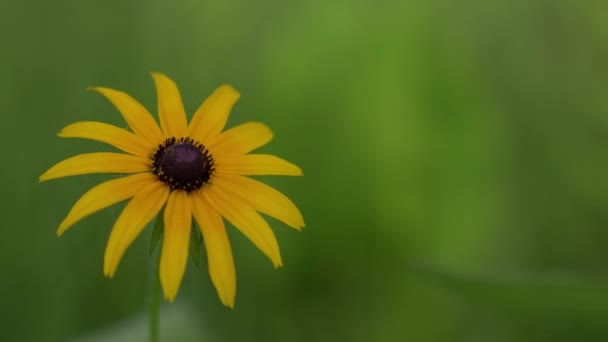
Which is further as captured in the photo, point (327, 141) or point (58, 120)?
point (327, 141)

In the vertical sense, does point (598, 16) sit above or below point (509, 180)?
above

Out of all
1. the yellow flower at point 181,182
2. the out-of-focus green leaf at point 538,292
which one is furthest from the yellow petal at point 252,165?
the out-of-focus green leaf at point 538,292

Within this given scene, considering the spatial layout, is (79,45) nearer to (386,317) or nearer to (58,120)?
(58,120)

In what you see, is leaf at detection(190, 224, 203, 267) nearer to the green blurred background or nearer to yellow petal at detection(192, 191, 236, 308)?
yellow petal at detection(192, 191, 236, 308)

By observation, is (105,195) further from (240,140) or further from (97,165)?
(240,140)

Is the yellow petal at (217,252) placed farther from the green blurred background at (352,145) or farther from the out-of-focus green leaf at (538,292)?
the green blurred background at (352,145)

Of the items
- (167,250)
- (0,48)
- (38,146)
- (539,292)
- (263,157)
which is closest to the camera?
(167,250)

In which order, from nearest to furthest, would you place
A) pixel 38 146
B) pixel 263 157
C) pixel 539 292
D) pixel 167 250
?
pixel 167 250, pixel 263 157, pixel 539 292, pixel 38 146

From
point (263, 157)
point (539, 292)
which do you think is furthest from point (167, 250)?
point (539, 292)
